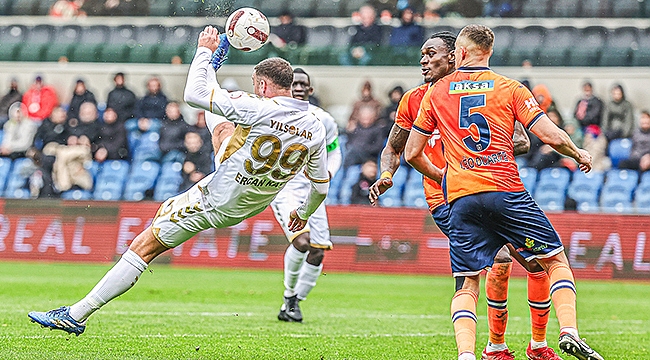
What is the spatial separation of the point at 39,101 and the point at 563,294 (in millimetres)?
17613

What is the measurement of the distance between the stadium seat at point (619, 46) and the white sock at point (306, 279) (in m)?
13.2

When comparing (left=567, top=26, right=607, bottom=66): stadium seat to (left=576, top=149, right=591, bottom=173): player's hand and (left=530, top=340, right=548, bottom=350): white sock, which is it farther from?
(left=576, top=149, right=591, bottom=173): player's hand

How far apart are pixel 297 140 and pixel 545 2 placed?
1677 cm

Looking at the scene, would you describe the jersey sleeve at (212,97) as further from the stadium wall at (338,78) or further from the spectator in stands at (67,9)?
the spectator in stands at (67,9)

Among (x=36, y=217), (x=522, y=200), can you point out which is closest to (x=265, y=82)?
(x=522, y=200)

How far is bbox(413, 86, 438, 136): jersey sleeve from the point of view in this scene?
686 centimetres

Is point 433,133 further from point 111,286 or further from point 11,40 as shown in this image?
point 11,40

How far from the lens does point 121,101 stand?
2020cm

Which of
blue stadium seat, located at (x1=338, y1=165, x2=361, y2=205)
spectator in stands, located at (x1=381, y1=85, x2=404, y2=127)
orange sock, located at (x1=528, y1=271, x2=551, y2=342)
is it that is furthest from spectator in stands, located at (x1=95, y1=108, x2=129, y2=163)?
orange sock, located at (x1=528, y1=271, x2=551, y2=342)

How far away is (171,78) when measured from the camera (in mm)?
22875

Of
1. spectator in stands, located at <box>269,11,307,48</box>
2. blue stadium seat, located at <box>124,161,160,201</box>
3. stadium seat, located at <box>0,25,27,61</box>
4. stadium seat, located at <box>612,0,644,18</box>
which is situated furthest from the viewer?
stadium seat, located at <box>0,25,27,61</box>

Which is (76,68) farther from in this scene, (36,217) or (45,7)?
(36,217)

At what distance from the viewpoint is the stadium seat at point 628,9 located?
2273cm

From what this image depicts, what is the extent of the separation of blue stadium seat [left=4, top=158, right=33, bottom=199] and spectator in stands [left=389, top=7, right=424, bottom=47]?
8206mm
